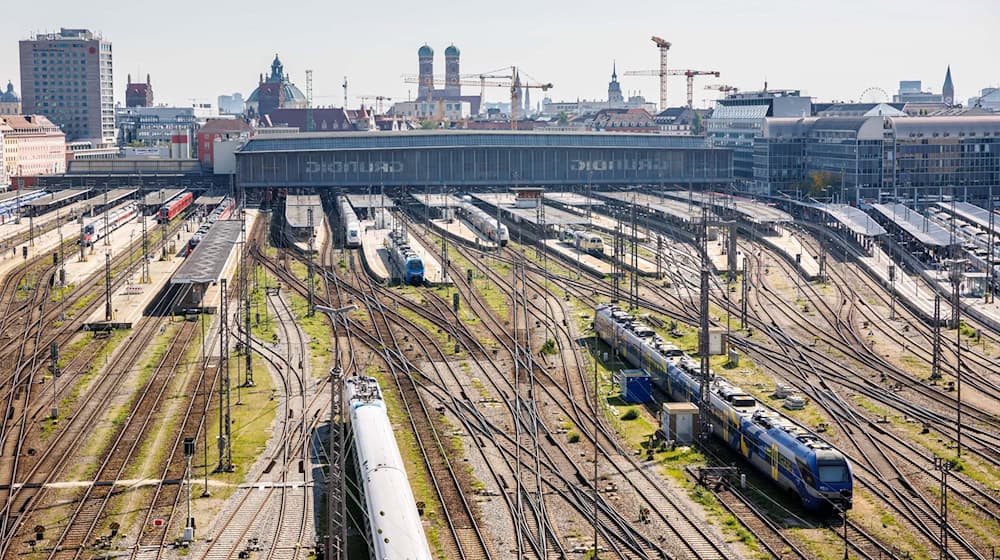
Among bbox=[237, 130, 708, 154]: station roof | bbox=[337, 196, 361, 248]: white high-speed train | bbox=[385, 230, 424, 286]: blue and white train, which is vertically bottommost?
bbox=[385, 230, 424, 286]: blue and white train

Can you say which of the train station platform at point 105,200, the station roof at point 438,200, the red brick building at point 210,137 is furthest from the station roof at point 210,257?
the red brick building at point 210,137

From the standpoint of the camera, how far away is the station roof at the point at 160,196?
12731 cm

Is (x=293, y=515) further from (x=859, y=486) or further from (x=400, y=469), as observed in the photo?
(x=859, y=486)

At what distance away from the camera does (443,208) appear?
11712 centimetres

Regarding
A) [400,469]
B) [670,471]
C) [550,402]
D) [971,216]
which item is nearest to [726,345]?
[550,402]

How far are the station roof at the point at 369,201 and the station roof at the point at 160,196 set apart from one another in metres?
17.7

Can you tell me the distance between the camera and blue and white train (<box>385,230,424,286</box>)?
3110 inches

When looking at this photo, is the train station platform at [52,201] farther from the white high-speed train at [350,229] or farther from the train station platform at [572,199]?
the train station platform at [572,199]

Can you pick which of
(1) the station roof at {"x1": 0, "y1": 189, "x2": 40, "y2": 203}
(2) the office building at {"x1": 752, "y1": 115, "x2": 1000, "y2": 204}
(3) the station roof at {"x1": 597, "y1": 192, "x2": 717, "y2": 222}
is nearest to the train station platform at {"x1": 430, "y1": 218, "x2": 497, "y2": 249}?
(3) the station roof at {"x1": 597, "y1": 192, "x2": 717, "y2": 222}

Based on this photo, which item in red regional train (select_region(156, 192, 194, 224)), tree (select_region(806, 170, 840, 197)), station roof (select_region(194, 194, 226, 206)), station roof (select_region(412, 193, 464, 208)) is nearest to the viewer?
red regional train (select_region(156, 192, 194, 224))

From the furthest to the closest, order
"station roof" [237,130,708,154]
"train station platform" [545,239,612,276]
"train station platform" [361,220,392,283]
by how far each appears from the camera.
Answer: "station roof" [237,130,708,154], "train station platform" [545,239,612,276], "train station platform" [361,220,392,283]

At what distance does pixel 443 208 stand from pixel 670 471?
77892 millimetres

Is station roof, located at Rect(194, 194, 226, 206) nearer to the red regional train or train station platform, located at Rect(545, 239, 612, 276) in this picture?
the red regional train

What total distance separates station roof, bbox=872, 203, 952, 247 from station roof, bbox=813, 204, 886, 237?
4.69 feet
